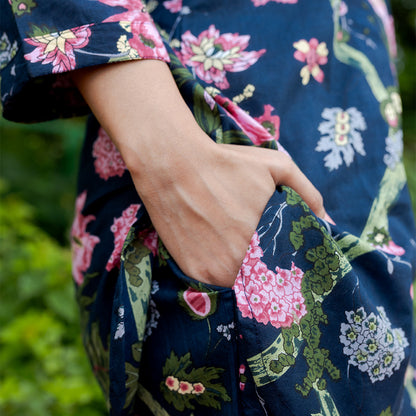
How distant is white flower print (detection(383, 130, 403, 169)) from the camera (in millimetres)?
882

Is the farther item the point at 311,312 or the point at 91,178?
the point at 91,178

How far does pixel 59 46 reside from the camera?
0.74 meters

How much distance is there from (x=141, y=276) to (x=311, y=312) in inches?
10.8

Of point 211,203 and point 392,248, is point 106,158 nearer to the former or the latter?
point 211,203

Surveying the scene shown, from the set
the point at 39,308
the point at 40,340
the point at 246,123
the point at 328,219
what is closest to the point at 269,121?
the point at 246,123

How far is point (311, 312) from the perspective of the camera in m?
0.73

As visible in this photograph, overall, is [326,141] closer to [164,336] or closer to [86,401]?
[164,336]

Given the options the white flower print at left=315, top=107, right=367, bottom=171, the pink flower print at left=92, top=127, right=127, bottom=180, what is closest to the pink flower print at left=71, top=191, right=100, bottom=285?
the pink flower print at left=92, top=127, right=127, bottom=180

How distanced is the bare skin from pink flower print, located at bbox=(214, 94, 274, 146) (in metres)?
0.06

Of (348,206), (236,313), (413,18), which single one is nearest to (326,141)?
(348,206)

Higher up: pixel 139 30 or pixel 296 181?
pixel 139 30

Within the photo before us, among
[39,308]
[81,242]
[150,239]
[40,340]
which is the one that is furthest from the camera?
[39,308]

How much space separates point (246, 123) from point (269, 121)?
0.17 feet

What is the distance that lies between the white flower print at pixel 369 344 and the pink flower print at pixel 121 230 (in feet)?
1.24
